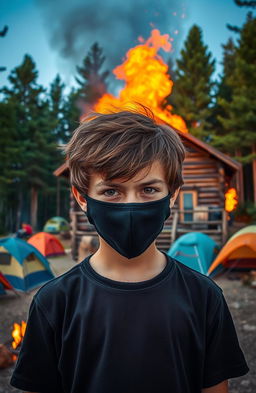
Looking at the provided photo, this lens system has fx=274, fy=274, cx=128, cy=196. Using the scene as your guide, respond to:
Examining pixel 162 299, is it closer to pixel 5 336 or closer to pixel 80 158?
pixel 80 158

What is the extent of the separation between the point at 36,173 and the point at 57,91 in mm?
14173

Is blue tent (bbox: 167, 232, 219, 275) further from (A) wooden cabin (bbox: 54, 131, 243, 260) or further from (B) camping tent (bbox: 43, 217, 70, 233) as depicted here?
(B) camping tent (bbox: 43, 217, 70, 233)

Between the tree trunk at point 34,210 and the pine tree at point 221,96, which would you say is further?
the tree trunk at point 34,210

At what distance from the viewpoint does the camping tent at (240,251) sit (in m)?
8.95

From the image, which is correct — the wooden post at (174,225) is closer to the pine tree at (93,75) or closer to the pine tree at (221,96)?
the pine tree at (221,96)

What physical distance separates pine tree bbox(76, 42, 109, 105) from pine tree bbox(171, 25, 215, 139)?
45.6 feet

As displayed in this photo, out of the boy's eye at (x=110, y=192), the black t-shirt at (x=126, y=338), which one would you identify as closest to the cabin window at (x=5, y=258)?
the black t-shirt at (x=126, y=338)

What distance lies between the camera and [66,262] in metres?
14.0

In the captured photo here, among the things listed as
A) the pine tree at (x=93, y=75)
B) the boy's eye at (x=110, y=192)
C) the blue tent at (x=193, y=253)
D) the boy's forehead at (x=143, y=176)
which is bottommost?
the blue tent at (x=193, y=253)

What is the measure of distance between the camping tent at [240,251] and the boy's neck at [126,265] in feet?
27.0

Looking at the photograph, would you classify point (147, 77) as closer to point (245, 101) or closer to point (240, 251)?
point (245, 101)

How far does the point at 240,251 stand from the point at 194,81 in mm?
24858

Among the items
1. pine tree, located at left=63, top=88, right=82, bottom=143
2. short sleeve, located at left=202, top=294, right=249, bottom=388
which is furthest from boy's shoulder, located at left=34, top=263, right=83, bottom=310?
pine tree, located at left=63, top=88, right=82, bottom=143

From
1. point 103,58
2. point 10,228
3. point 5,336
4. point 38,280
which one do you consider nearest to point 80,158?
point 5,336
